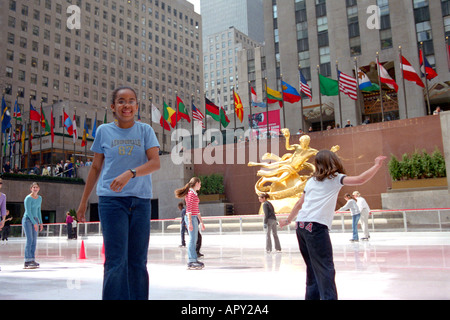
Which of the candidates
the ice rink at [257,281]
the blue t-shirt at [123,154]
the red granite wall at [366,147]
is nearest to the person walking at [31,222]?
the ice rink at [257,281]

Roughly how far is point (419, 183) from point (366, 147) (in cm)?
415

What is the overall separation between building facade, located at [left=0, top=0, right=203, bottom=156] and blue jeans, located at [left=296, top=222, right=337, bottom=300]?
49.9 m

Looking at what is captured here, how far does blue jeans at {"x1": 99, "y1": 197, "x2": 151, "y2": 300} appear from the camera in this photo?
3.27 meters

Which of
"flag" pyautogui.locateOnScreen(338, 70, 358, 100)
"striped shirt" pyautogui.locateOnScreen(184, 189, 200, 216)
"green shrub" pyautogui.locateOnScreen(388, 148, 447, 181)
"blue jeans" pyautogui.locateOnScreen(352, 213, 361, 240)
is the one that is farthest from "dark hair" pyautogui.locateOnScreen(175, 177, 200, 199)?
"flag" pyautogui.locateOnScreen(338, 70, 358, 100)

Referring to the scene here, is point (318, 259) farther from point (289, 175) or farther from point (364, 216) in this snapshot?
point (289, 175)

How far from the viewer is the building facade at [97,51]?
63.5 m

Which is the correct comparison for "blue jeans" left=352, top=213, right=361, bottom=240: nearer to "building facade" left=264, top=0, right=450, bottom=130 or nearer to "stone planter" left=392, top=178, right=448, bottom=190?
"stone planter" left=392, top=178, right=448, bottom=190

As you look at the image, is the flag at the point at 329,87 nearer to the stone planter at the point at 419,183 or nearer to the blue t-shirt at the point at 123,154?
the stone planter at the point at 419,183

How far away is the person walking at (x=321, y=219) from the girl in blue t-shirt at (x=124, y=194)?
1465mm

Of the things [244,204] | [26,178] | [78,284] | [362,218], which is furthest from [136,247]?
[26,178]

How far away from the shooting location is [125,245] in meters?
3.35

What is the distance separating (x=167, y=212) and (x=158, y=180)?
8.38 feet
